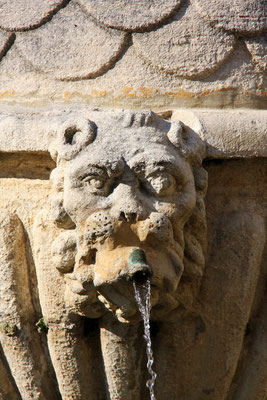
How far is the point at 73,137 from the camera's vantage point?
175 cm

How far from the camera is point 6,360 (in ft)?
6.38

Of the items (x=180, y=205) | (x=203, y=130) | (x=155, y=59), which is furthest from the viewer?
(x=155, y=59)

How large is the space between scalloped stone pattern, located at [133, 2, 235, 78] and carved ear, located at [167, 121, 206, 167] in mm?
199

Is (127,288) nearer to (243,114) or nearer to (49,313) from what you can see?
(49,313)

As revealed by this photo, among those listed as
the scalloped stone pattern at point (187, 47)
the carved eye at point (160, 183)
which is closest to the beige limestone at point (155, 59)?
the scalloped stone pattern at point (187, 47)

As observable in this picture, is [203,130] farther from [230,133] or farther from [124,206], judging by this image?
[124,206]

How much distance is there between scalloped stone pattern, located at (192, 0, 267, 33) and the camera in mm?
1925

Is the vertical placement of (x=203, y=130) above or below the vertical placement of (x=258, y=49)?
below

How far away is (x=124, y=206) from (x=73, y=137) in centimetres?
22

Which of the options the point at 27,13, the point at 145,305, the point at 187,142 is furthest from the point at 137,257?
the point at 27,13

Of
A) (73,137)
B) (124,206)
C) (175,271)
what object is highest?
(73,137)

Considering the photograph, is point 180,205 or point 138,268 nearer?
point 138,268

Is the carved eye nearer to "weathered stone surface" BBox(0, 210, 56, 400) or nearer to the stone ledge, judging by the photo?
the stone ledge

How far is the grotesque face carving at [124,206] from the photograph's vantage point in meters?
1.64
